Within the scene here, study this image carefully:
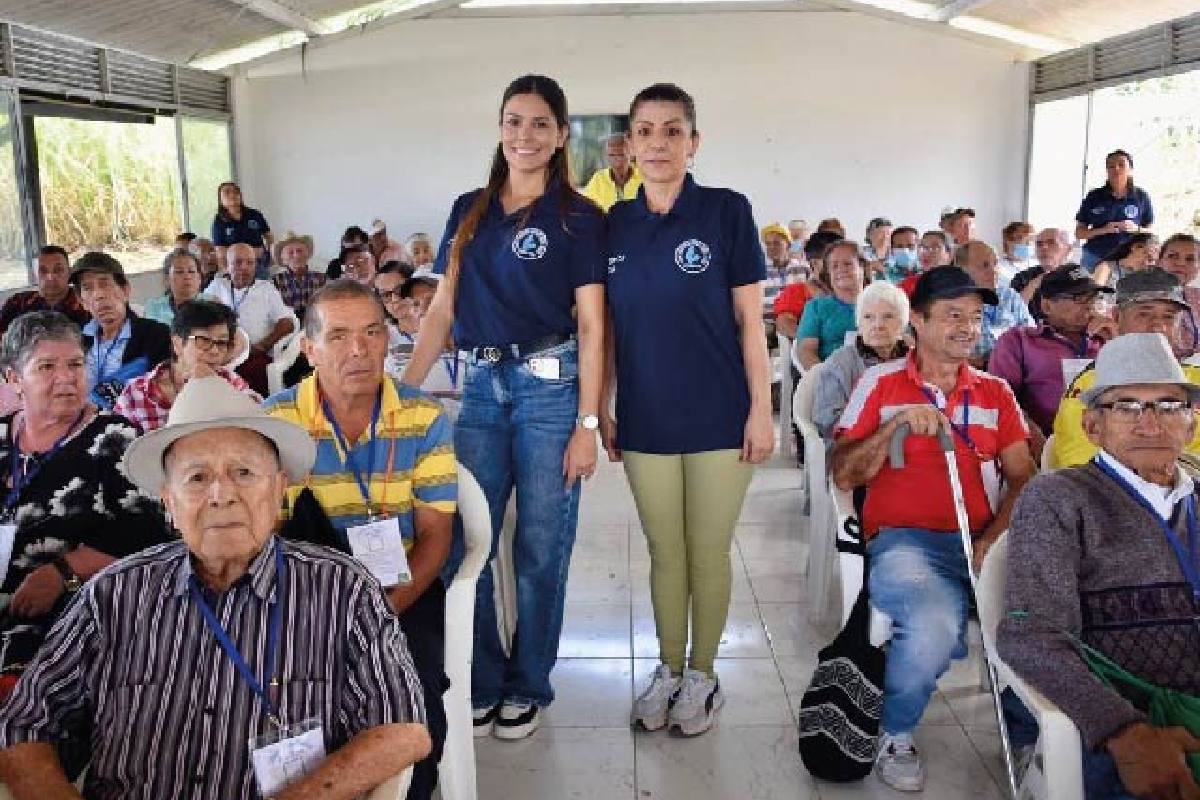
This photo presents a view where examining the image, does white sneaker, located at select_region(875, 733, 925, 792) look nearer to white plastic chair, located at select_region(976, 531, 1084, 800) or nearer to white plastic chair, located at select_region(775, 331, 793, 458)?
white plastic chair, located at select_region(976, 531, 1084, 800)

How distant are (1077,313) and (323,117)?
9.68m

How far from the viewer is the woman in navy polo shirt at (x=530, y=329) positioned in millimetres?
2365

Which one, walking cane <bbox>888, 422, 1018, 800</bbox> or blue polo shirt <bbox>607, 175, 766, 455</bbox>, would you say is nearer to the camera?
walking cane <bbox>888, 422, 1018, 800</bbox>

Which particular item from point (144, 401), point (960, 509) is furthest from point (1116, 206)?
point (144, 401)

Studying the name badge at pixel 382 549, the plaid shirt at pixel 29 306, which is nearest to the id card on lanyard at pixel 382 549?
the name badge at pixel 382 549

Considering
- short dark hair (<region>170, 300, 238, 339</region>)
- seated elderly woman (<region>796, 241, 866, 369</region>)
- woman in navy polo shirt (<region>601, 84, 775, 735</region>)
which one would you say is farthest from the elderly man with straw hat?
woman in navy polo shirt (<region>601, 84, 775, 735</region>)

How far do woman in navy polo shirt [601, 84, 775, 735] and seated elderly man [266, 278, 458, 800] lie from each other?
534 mm

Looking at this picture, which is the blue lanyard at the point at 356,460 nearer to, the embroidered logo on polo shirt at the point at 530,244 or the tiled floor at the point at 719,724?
the embroidered logo on polo shirt at the point at 530,244

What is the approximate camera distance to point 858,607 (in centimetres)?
251

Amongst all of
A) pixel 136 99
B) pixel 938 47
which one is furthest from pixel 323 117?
pixel 938 47

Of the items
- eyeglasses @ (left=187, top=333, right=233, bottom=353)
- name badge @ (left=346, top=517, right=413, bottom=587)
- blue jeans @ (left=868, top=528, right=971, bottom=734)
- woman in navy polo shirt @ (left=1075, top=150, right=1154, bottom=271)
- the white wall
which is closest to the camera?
name badge @ (left=346, top=517, right=413, bottom=587)

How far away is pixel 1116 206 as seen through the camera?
7.09 m

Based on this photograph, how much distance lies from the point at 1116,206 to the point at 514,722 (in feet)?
20.7

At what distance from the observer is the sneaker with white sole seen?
258 centimetres
